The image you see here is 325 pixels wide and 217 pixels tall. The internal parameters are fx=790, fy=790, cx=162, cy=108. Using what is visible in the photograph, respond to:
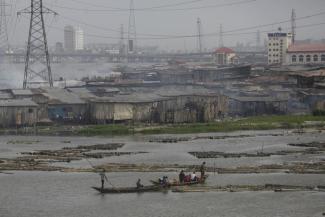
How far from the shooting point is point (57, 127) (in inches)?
1508

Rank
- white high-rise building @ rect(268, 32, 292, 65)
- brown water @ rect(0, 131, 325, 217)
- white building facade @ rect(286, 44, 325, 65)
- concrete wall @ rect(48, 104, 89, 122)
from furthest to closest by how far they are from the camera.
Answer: white high-rise building @ rect(268, 32, 292, 65) < white building facade @ rect(286, 44, 325, 65) < concrete wall @ rect(48, 104, 89, 122) < brown water @ rect(0, 131, 325, 217)

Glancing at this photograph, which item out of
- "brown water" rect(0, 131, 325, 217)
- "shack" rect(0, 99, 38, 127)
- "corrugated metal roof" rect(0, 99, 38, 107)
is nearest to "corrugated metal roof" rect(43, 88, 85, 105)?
"corrugated metal roof" rect(0, 99, 38, 107)

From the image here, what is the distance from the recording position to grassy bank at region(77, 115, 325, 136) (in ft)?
122

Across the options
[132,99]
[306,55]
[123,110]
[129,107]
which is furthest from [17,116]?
[306,55]

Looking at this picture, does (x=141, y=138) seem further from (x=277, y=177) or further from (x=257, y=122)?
(x=277, y=177)

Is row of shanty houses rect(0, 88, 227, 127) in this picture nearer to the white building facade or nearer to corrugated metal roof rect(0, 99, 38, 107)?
corrugated metal roof rect(0, 99, 38, 107)

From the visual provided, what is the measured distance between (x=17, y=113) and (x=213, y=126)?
31.0 feet

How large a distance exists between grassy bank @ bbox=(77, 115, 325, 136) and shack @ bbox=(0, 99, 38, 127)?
2.61 meters

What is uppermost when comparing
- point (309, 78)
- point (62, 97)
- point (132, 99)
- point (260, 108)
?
point (309, 78)

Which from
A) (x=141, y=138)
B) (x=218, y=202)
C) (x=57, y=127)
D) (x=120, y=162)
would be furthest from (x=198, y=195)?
(x=57, y=127)

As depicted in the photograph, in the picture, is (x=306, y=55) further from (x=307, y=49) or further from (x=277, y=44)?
(x=277, y=44)

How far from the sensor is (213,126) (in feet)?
126

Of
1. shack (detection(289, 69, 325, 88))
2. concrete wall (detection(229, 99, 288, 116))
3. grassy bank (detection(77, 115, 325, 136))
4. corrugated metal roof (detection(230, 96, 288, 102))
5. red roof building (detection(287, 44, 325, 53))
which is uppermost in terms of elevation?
red roof building (detection(287, 44, 325, 53))

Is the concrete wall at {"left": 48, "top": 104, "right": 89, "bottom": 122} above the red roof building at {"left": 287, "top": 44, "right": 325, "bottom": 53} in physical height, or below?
below
